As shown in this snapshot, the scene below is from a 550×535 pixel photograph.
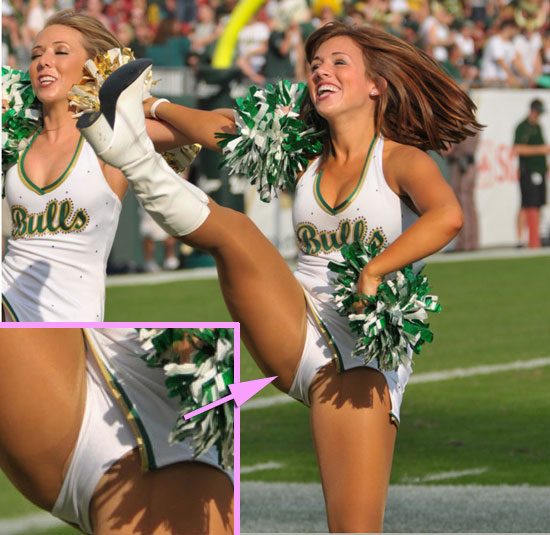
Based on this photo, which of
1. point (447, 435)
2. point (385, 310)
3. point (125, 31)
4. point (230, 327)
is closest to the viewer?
point (230, 327)

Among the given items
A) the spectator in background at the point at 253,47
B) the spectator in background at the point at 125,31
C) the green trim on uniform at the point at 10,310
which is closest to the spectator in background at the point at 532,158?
the spectator in background at the point at 253,47

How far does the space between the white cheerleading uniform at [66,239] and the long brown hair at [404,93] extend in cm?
66

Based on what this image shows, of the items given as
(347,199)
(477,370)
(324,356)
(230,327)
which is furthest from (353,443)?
(477,370)

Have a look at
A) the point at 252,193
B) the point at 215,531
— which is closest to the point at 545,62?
the point at 252,193

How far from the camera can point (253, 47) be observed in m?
14.7

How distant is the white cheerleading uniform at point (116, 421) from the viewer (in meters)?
2.64

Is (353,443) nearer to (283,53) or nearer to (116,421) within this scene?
(116,421)

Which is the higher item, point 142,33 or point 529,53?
point 142,33

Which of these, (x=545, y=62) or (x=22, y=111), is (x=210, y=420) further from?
(x=545, y=62)

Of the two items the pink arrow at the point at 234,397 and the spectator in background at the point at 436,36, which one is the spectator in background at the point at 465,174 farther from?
the pink arrow at the point at 234,397

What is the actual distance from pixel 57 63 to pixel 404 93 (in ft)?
3.22

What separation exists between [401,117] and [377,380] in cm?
77

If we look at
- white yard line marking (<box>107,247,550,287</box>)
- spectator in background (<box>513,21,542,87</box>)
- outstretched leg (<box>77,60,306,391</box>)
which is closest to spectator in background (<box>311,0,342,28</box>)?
spectator in background (<box>513,21,542,87</box>)

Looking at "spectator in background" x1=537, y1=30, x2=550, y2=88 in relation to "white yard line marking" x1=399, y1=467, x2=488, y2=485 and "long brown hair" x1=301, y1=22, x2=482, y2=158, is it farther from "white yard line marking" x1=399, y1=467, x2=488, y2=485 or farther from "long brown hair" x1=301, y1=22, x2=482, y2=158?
"long brown hair" x1=301, y1=22, x2=482, y2=158
